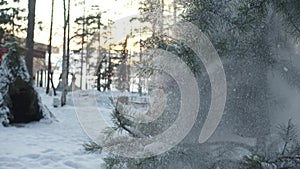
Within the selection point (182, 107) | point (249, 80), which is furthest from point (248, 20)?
point (182, 107)

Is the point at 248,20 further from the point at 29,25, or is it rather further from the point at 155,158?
the point at 29,25

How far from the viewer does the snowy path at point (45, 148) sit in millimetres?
4043

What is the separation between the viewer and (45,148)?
5008 millimetres

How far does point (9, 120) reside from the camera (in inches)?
285

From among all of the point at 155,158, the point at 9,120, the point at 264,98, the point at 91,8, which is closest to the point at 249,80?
the point at 264,98

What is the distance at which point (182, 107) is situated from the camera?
5.62 ft

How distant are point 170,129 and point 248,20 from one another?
24.9 inches

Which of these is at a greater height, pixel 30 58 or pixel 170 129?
pixel 30 58

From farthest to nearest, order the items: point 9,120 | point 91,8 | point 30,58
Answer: point 91,8, point 30,58, point 9,120

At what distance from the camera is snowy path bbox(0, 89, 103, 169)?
4043 millimetres

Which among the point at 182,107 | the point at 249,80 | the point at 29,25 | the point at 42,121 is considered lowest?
the point at 42,121

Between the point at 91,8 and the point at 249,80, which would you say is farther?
the point at 91,8

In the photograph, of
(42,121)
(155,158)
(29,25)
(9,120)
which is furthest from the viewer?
(29,25)

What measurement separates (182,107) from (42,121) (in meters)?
6.56
